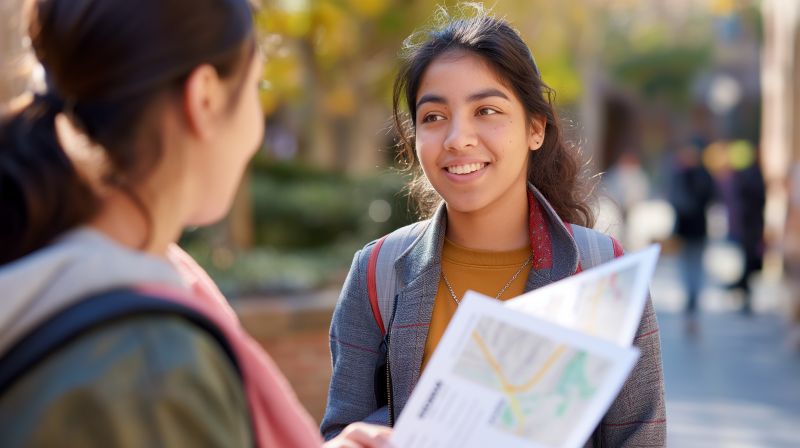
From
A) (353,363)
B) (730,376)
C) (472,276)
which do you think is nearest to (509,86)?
(472,276)

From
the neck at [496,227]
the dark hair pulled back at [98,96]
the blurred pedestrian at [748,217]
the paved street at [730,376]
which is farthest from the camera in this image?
the blurred pedestrian at [748,217]

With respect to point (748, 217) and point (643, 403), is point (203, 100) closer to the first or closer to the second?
point (643, 403)

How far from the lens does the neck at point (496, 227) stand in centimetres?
230

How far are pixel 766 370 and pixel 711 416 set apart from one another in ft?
6.11

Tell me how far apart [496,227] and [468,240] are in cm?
7

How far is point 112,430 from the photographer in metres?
1.06

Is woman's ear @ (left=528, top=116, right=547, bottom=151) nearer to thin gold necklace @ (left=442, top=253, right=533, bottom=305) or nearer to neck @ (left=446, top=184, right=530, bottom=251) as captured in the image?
neck @ (left=446, top=184, right=530, bottom=251)

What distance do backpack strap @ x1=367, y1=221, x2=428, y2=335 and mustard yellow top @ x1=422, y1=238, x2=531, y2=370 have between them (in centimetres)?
10

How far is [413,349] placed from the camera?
211cm

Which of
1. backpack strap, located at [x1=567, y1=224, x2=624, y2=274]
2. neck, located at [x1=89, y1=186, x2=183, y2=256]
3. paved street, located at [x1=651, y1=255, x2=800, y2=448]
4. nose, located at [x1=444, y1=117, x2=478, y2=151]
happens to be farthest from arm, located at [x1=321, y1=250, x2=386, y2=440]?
paved street, located at [x1=651, y1=255, x2=800, y2=448]

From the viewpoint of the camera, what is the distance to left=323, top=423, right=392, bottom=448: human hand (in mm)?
1693

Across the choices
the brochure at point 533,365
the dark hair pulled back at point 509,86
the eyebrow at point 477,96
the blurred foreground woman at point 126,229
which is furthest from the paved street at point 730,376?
the blurred foreground woman at point 126,229

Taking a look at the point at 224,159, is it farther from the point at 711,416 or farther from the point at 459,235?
the point at 711,416

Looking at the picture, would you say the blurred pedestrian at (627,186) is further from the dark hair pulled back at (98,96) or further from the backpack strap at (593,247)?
the dark hair pulled back at (98,96)
